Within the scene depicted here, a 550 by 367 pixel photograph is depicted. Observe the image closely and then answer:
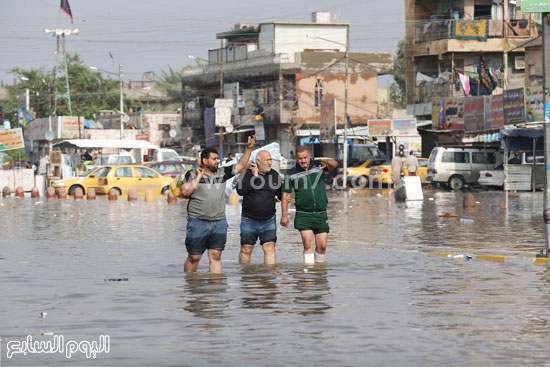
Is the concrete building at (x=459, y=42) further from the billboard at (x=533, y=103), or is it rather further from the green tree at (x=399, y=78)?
the green tree at (x=399, y=78)

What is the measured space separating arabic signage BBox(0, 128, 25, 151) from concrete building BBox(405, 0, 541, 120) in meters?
26.1

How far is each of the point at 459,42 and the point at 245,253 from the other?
156 ft

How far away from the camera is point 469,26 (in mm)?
59250

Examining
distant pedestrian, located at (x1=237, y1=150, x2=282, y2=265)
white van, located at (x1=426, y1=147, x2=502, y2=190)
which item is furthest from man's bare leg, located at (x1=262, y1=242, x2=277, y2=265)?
white van, located at (x1=426, y1=147, x2=502, y2=190)

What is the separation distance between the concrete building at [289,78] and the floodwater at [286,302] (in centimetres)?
5205

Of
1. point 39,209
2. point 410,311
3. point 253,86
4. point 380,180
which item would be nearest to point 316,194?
point 410,311

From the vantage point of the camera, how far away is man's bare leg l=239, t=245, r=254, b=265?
1380 centimetres

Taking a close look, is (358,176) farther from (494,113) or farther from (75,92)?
(75,92)

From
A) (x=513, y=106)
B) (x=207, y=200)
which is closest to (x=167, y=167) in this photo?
(x=513, y=106)

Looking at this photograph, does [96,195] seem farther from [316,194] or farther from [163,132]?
[163,132]

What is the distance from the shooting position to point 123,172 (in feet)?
134

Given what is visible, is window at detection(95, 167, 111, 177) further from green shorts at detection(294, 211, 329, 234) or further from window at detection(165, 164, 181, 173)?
green shorts at detection(294, 211, 329, 234)

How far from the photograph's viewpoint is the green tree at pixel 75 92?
101 meters

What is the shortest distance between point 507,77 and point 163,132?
142 feet
